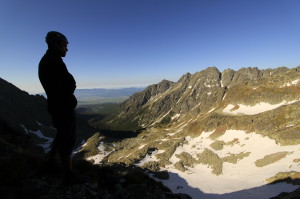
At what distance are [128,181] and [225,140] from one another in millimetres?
71209

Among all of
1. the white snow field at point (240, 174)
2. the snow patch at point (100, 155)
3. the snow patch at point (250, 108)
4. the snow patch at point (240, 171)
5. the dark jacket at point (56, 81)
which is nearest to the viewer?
the dark jacket at point (56, 81)

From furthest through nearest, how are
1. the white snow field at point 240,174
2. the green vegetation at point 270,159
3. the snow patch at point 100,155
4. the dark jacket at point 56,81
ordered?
the snow patch at point 100,155 → the green vegetation at point 270,159 → the white snow field at point 240,174 → the dark jacket at point 56,81

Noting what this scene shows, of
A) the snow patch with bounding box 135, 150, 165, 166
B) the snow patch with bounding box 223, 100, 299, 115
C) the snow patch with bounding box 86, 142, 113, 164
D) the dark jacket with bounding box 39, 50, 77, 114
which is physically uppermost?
the dark jacket with bounding box 39, 50, 77, 114

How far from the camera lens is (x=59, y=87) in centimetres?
578

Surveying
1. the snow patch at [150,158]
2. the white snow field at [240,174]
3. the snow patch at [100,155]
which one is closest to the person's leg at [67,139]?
the white snow field at [240,174]

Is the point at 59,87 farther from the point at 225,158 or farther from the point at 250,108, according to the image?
the point at 250,108

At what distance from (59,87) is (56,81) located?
8.2 inches

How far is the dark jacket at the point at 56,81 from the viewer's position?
5742 mm

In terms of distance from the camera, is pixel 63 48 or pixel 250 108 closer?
pixel 63 48

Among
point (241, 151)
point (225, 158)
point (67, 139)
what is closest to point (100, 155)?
point (225, 158)

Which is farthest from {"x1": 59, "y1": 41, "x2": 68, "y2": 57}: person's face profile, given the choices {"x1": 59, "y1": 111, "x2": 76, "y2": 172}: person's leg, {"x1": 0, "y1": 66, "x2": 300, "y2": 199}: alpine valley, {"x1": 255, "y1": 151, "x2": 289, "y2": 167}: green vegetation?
{"x1": 255, "y1": 151, "x2": 289, "y2": 167}: green vegetation

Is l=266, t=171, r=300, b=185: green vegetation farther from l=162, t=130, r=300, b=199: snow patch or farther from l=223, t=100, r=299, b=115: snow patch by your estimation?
l=223, t=100, r=299, b=115: snow patch

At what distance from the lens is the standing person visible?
577 centimetres

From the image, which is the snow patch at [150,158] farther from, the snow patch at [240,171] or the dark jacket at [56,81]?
the dark jacket at [56,81]
